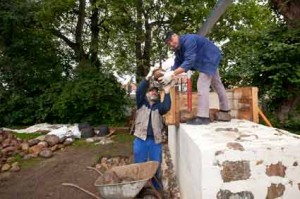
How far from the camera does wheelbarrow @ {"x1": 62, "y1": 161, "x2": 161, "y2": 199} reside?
13.6ft

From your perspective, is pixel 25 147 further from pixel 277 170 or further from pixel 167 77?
pixel 277 170

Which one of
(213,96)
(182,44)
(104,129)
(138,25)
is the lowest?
(104,129)

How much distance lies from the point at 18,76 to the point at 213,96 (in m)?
8.63

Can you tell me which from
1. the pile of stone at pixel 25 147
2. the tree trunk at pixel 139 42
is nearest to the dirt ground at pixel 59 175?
the pile of stone at pixel 25 147

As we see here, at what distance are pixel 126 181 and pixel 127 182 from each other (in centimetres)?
42

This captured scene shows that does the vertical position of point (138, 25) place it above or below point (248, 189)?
above

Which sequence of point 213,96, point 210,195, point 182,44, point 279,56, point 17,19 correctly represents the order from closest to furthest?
point 210,195
point 182,44
point 213,96
point 279,56
point 17,19

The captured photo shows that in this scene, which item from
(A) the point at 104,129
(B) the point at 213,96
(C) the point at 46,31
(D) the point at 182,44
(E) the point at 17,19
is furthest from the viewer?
(C) the point at 46,31

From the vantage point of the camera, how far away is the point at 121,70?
42.5ft

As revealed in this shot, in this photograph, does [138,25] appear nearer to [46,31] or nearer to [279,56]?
[46,31]

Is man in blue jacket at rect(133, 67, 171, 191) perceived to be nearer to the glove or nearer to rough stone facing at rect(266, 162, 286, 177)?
the glove

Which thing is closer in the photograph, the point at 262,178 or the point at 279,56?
the point at 262,178

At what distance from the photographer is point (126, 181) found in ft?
15.0

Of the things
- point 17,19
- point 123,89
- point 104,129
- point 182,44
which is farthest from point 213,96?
point 17,19
